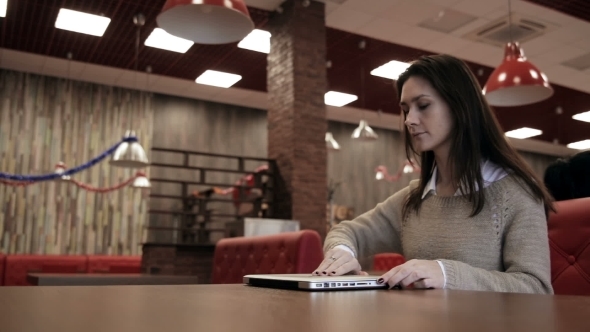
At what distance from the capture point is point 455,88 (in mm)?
1663

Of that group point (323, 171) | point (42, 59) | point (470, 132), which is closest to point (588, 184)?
point (470, 132)

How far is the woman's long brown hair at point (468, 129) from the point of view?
1617 mm

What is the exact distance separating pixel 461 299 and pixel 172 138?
11.2 meters

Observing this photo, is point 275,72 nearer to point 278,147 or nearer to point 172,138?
point 278,147

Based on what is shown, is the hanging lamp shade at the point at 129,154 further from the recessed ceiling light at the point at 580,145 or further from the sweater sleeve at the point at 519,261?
the recessed ceiling light at the point at 580,145

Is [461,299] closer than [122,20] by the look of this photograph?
Yes

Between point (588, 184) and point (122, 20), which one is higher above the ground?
point (122, 20)

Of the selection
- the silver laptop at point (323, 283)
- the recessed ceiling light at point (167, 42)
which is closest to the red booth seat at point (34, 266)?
the recessed ceiling light at point (167, 42)

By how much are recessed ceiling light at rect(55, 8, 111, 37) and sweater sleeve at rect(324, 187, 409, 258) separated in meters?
6.75

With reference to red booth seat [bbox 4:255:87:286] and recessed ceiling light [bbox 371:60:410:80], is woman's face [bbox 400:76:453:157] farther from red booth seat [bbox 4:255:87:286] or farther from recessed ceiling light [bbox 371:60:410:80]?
recessed ceiling light [bbox 371:60:410:80]

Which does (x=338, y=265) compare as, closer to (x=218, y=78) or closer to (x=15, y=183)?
(x=218, y=78)

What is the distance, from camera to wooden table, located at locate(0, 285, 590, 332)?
1.91 feet

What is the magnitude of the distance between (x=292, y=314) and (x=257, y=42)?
8036mm

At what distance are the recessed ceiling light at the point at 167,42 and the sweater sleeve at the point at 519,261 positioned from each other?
7.31 meters
